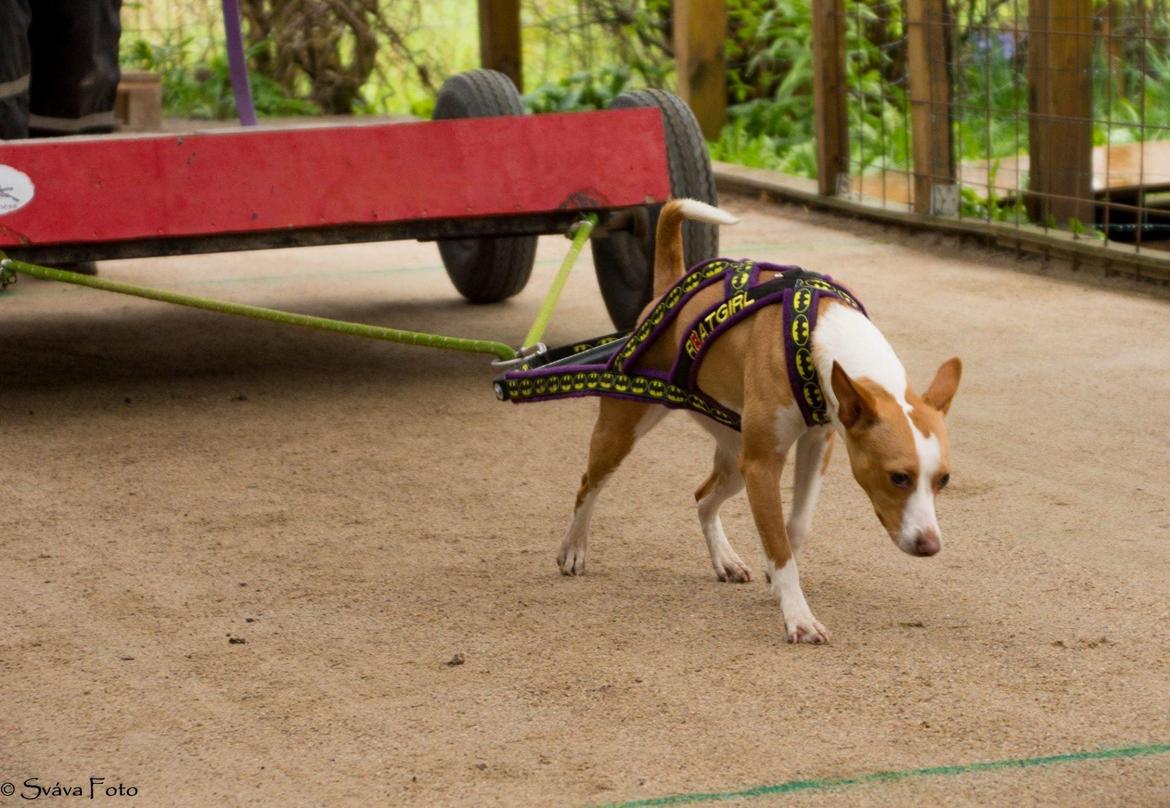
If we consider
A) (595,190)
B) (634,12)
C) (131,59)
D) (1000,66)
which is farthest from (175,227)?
(131,59)

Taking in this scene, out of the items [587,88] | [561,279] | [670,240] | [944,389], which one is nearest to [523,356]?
[670,240]

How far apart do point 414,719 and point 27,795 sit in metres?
0.64

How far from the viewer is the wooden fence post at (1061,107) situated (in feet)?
24.3

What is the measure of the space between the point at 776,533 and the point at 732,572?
417 mm

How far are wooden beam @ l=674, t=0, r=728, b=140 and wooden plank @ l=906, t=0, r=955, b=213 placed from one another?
7.16 ft

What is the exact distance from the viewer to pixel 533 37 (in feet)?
42.8

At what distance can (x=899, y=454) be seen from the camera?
9.98 ft

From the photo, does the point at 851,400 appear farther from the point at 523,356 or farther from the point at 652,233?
the point at 652,233

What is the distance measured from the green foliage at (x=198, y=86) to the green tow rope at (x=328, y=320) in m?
7.80

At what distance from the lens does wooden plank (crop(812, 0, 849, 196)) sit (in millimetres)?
8641

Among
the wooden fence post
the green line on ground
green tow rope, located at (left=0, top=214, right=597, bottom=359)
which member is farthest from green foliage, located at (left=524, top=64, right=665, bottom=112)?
the green line on ground

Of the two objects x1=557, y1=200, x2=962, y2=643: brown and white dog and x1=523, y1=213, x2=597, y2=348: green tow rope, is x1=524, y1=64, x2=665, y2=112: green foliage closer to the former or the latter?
x1=523, y1=213, x2=597, y2=348: green tow rope

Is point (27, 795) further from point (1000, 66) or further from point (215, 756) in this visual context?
point (1000, 66)

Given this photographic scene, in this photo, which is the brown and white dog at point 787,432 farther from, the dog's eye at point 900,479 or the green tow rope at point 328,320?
the green tow rope at point 328,320
